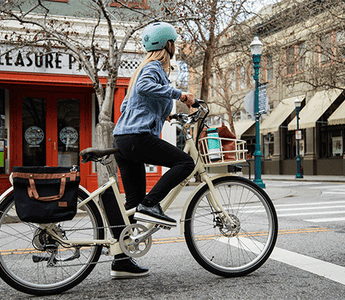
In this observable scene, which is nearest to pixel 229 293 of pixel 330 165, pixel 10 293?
pixel 10 293

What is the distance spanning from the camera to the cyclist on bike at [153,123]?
330 centimetres

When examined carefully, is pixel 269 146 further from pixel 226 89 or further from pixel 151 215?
pixel 151 215

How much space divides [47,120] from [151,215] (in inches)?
381

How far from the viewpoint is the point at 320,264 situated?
400 cm

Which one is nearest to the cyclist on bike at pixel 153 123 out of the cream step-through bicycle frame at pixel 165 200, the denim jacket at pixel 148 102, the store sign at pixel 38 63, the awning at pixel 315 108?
the denim jacket at pixel 148 102

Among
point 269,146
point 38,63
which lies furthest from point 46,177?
point 269,146

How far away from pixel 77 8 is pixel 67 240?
10.6 metres

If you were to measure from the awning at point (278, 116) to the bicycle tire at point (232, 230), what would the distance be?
992 inches

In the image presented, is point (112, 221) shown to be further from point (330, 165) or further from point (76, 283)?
point (330, 165)

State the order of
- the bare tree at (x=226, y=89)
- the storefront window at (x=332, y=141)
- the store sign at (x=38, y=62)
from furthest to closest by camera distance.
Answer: the storefront window at (x=332, y=141)
the bare tree at (x=226, y=89)
the store sign at (x=38, y=62)

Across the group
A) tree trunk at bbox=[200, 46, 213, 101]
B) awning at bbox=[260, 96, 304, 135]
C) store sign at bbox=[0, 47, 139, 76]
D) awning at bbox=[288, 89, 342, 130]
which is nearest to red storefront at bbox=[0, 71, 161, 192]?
store sign at bbox=[0, 47, 139, 76]

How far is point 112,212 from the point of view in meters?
3.37

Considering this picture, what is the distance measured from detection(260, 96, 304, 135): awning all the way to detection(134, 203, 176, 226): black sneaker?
25809 mm

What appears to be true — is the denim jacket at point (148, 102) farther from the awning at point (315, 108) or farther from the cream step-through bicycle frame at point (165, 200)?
the awning at point (315, 108)
